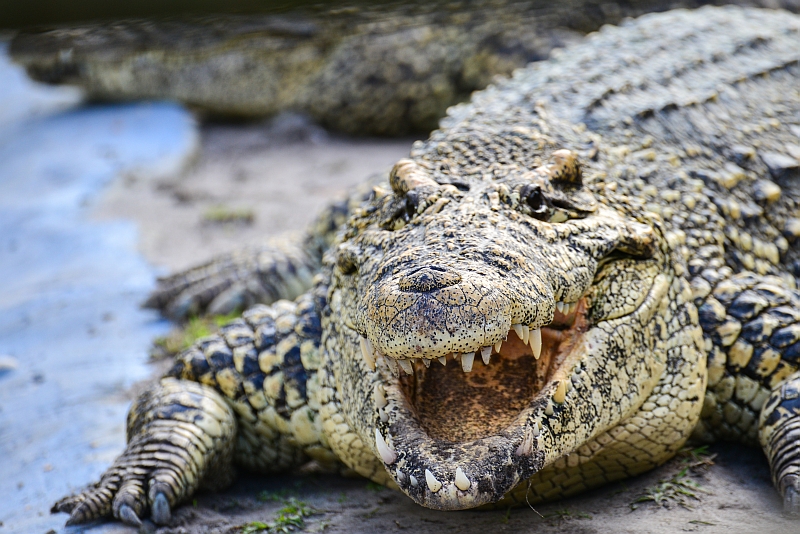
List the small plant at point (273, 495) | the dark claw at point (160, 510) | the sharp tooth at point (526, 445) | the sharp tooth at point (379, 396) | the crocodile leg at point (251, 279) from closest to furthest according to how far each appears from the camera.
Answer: the sharp tooth at point (526, 445) < the sharp tooth at point (379, 396) < the dark claw at point (160, 510) < the small plant at point (273, 495) < the crocodile leg at point (251, 279)

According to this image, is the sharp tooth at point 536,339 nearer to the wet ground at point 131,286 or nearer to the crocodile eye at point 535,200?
the crocodile eye at point 535,200

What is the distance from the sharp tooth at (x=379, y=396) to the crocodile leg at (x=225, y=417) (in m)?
0.82

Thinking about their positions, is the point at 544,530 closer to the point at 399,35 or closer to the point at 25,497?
the point at 25,497

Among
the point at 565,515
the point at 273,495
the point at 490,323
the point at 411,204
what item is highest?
the point at 411,204

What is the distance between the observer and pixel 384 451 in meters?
2.60

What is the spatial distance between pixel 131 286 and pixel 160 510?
2.86 m

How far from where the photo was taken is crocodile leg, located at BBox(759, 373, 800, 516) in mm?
2799

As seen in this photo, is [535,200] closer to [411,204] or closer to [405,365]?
[411,204]

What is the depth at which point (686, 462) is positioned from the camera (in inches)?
128

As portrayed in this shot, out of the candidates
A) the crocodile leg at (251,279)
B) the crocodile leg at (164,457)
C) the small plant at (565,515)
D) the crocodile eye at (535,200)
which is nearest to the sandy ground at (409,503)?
the small plant at (565,515)

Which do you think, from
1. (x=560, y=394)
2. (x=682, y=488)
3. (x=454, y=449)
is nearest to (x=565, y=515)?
(x=682, y=488)

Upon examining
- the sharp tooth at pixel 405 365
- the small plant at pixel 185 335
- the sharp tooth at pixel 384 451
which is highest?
the sharp tooth at pixel 405 365

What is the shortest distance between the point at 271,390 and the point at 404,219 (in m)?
1.11

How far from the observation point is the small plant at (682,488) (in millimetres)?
2955
